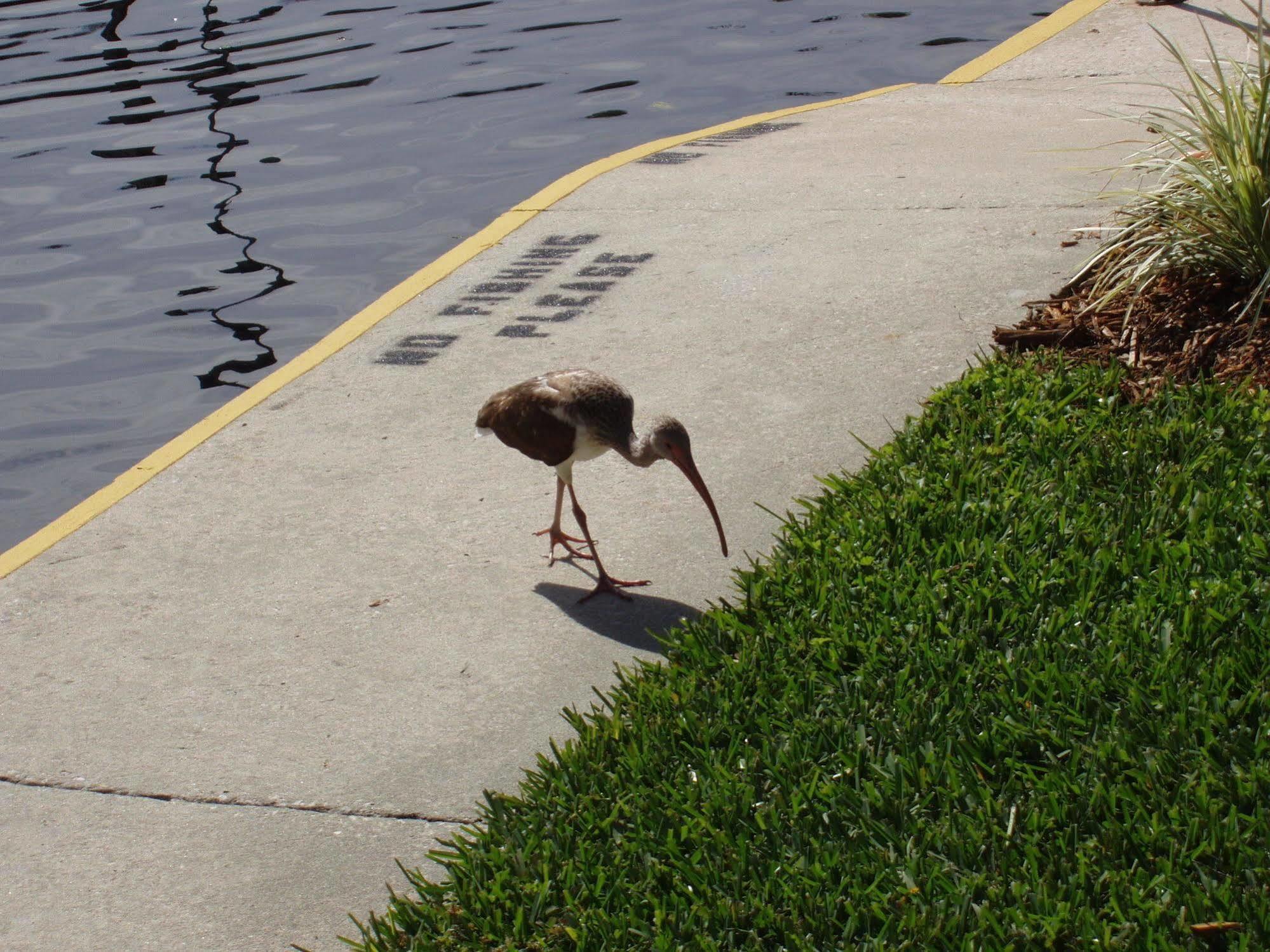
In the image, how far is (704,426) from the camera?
21.8 ft

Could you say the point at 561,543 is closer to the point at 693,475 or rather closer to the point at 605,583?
the point at 605,583

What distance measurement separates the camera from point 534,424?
5742mm

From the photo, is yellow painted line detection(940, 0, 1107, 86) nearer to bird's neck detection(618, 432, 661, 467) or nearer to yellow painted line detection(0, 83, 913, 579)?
yellow painted line detection(0, 83, 913, 579)

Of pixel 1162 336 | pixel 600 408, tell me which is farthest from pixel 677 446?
pixel 1162 336

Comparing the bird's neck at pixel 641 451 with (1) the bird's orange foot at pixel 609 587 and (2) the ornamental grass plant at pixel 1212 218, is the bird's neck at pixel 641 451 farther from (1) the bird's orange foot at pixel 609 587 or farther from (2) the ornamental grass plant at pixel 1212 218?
(2) the ornamental grass plant at pixel 1212 218

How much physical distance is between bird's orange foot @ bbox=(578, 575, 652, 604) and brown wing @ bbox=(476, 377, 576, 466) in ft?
1.71

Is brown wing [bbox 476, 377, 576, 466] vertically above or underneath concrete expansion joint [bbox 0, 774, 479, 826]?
above

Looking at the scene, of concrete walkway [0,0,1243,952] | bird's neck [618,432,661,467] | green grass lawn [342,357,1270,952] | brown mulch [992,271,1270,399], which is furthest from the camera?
brown mulch [992,271,1270,399]

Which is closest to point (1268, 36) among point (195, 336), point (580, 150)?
point (580, 150)

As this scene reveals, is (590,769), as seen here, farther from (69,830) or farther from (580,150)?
(580,150)

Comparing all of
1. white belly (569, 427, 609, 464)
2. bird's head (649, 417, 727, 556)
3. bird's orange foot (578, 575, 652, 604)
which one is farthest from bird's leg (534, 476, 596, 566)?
bird's head (649, 417, 727, 556)

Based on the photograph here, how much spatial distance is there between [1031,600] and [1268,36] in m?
8.01

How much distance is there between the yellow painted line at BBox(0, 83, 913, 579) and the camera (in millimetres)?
6438

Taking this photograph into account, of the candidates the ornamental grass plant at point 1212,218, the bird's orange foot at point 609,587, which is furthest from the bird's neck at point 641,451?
the ornamental grass plant at point 1212,218
